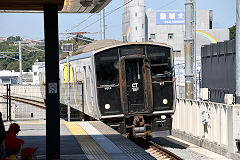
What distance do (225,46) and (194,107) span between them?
691 cm

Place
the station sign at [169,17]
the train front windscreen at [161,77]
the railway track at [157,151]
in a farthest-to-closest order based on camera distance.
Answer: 1. the station sign at [169,17]
2. the train front windscreen at [161,77]
3. the railway track at [157,151]

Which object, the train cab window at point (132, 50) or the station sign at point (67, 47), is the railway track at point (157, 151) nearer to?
the train cab window at point (132, 50)

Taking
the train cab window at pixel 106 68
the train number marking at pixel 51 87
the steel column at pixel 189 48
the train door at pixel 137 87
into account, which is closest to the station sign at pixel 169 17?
the steel column at pixel 189 48

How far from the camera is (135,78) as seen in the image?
656 inches

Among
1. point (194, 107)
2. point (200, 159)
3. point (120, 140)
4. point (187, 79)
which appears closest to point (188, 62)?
point (187, 79)

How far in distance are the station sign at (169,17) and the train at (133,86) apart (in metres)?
53.3

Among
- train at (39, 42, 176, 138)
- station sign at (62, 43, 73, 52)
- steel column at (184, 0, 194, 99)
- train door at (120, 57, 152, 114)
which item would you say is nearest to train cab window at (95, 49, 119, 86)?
train at (39, 42, 176, 138)

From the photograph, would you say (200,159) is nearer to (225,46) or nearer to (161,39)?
(225,46)

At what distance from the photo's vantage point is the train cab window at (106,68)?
54.1 ft

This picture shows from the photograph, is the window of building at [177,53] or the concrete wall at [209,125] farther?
the window of building at [177,53]

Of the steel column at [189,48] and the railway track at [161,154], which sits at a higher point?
the steel column at [189,48]

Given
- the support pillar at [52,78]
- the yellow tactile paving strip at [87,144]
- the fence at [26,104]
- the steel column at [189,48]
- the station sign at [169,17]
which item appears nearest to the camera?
the support pillar at [52,78]

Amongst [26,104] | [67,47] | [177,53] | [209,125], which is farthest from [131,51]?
[177,53]

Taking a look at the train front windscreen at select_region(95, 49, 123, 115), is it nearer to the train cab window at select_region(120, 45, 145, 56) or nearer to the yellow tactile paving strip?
the train cab window at select_region(120, 45, 145, 56)
